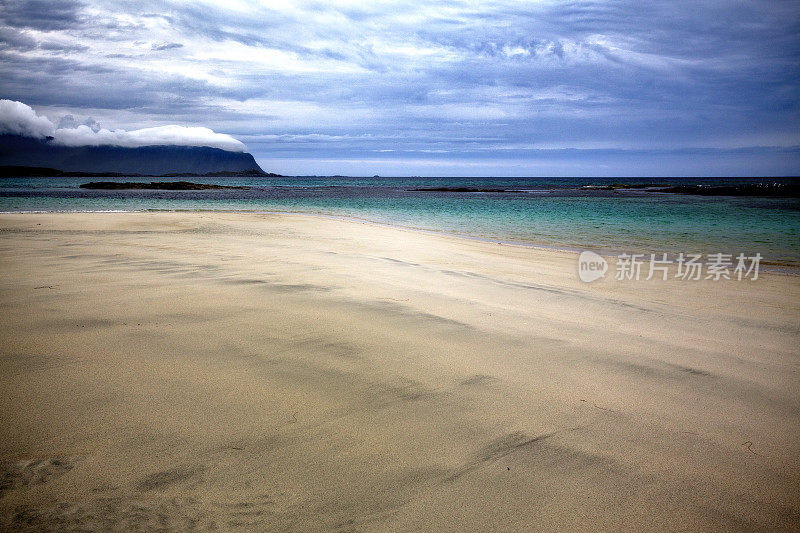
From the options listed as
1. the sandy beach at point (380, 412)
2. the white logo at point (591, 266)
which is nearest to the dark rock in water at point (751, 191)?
the white logo at point (591, 266)

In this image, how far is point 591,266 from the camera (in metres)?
8.53

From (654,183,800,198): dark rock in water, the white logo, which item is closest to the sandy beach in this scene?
the white logo

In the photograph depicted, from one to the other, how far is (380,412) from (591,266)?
24.2 feet

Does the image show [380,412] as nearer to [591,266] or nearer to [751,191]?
[591,266]

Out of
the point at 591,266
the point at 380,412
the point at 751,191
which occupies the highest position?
the point at 751,191

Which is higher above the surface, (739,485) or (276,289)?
(276,289)

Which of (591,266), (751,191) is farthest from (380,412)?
(751,191)

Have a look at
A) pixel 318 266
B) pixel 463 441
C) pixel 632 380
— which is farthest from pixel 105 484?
pixel 318 266

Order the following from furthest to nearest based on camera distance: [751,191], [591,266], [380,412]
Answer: [751,191] < [591,266] < [380,412]

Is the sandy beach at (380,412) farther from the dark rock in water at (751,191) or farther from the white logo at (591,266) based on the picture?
the dark rock in water at (751,191)

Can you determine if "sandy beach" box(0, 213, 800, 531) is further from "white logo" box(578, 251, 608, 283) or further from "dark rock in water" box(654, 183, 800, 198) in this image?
"dark rock in water" box(654, 183, 800, 198)

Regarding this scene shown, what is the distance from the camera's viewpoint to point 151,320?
135 inches

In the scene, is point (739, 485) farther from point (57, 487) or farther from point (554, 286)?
point (554, 286)

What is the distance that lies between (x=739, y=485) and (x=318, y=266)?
4910 millimetres
